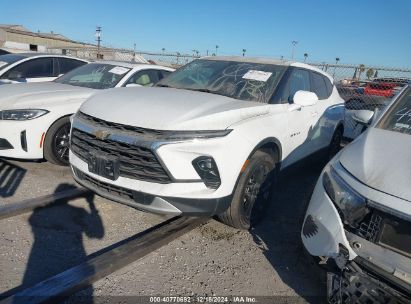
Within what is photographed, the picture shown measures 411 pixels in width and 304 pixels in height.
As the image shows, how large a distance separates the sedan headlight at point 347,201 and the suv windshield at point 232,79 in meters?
1.68

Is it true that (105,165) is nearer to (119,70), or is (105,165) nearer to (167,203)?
(167,203)

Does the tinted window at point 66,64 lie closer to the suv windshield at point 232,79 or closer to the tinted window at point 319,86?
the suv windshield at point 232,79

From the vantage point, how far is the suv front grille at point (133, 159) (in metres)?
3.04

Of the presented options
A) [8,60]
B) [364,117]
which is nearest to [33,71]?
[8,60]

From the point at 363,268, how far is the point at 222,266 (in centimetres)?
130

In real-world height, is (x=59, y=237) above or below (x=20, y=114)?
below

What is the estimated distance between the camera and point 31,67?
7258 mm

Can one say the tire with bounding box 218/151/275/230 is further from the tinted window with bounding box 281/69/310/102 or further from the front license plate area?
the front license plate area

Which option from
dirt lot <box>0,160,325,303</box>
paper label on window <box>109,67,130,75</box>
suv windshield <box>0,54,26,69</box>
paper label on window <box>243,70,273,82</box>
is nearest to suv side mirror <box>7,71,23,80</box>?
suv windshield <box>0,54,26,69</box>

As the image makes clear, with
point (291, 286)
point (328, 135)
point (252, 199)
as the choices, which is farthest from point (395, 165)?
point (328, 135)

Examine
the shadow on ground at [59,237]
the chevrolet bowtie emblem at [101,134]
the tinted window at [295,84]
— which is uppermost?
the tinted window at [295,84]

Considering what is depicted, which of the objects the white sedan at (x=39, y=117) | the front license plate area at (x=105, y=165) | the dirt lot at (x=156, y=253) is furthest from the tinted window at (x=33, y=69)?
the front license plate area at (x=105, y=165)

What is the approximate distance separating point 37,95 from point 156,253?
291 centimetres

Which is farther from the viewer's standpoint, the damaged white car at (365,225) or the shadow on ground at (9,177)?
the shadow on ground at (9,177)
